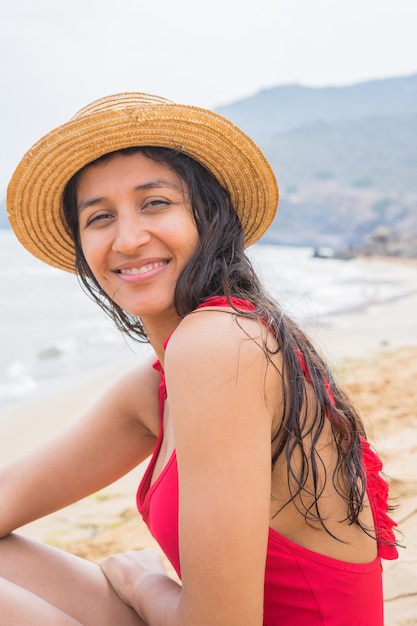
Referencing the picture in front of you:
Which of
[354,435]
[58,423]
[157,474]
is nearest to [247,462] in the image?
[354,435]

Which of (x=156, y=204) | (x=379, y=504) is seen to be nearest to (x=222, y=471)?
(x=379, y=504)

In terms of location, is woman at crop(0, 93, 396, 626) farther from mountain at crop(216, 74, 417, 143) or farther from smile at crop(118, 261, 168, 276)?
mountain at crop(216, 74, 417, 143)

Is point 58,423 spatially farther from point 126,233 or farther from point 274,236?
point 274,236

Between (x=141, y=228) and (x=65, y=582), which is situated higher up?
(x=141, y=228)

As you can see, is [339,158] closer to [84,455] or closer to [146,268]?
[84,455]

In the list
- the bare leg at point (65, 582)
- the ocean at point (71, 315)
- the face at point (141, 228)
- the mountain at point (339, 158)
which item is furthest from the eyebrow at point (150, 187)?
the mountain at point (339, 158)

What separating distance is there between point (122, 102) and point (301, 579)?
1.16 m

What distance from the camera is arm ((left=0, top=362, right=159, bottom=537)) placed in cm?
189

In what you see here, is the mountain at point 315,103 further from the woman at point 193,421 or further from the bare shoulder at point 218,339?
the bare shoulder at point 218,339

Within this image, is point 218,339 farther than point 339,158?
No

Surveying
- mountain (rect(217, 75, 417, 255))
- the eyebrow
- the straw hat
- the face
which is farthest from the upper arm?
mountain (rect(217, 75, 417, 255))

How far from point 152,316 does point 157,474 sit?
15.0 inches

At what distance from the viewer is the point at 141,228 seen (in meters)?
1.49

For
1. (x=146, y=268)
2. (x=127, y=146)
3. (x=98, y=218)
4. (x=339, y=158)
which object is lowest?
(x=339, y=158)
